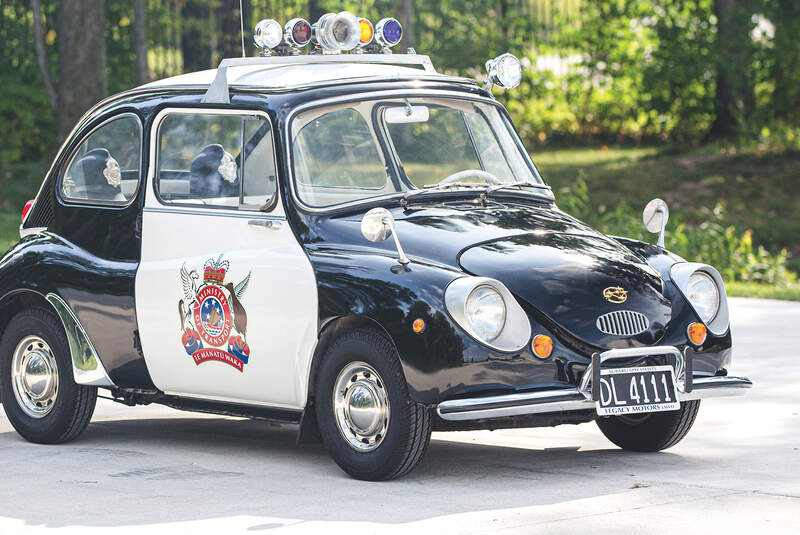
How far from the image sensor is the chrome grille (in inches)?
278

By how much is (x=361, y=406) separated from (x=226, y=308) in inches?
41.4

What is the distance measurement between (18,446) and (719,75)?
17.4m

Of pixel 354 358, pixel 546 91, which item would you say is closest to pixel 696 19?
pixel 546 91

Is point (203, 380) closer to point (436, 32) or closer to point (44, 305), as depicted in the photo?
point (44, 305)

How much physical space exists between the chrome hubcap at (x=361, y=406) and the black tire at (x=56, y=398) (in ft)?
6.57

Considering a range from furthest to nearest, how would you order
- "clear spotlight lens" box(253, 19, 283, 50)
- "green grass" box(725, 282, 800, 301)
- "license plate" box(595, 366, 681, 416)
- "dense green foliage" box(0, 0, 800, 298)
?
"dense green foliage" box(0, 0, 800, 298), "green grass" box(725, 282, 800, 301), "clear spotlight lens" box(253, 19, 283, 50), "license plate" box(595, 366, 681, 416)

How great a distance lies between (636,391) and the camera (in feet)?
23.1

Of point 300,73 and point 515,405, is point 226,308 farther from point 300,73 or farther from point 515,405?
point 515,405

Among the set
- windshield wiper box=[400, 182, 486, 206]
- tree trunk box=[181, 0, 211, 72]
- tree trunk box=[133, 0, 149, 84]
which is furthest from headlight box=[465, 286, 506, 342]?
tree trunk box=[181, 0, 211, 72]

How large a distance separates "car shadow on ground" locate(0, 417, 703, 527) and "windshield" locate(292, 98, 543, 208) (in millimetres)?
1424

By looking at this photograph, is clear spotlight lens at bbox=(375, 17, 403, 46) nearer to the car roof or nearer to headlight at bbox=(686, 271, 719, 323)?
the car roof

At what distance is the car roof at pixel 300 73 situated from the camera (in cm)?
812

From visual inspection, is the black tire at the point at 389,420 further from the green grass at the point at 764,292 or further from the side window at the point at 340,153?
the green grass at the point at 764,292

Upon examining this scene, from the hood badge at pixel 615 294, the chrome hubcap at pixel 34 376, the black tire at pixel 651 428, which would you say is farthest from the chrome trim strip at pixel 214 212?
the black tire at pixel 651 428
